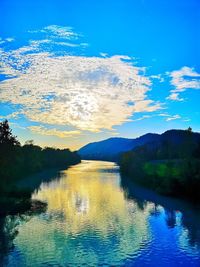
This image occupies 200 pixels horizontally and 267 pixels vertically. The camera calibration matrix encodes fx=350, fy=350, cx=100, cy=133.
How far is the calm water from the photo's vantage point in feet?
95.2

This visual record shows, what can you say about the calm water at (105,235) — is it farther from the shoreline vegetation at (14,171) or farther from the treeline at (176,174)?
the treeline at (176,174)

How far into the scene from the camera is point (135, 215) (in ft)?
159

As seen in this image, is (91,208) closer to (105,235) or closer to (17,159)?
(105,235)

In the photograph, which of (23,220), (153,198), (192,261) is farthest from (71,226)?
(153,198)

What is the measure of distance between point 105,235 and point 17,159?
7200 centimetres

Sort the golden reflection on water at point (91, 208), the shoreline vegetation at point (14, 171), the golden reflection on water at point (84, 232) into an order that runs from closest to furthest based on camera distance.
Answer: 1. the golden reflection on water at point (84, 232)
2. the golden reflection on water at point (91, 208)
3. the shoreline vegetation at point (14, 171)

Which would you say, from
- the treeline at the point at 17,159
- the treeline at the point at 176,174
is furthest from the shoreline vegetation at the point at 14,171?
the treeline at the point at 176,174

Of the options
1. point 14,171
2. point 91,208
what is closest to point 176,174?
point 91,208

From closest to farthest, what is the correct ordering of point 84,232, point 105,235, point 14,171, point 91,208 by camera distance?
1. point 105,235
2. point 84,232
3. point 91,208
4. point 14,171

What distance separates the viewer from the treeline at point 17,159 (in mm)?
72319

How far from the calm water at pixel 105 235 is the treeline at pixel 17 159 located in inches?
Result: 686

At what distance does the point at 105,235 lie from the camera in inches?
1448

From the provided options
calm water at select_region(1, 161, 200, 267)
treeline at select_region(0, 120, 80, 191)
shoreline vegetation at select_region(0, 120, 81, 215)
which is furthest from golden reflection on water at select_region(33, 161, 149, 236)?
treeline at select_region(0, 120, 80, 191)

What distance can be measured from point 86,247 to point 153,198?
36.1 metres
